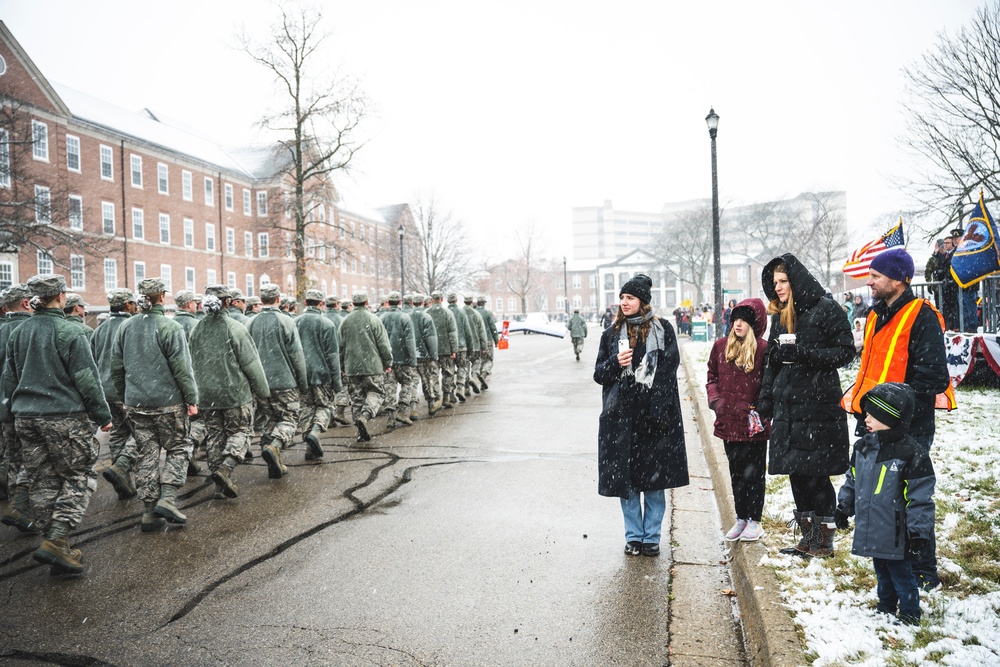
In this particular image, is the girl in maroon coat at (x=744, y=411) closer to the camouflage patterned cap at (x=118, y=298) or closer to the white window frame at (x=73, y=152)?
the camouflage patterned cap at (x=118, y=298)

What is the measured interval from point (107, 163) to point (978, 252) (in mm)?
47260

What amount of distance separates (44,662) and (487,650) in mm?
2298

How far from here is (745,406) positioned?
15.8ft

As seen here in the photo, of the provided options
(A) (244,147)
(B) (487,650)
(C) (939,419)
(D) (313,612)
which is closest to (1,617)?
(D) (313,612)

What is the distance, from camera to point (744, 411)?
4.80m

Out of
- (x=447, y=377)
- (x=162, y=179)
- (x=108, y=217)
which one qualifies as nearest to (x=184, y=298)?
(x=447, y=377)

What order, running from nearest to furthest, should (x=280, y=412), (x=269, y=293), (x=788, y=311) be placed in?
(x=788, y=311) < (x=280, y=412) < (x=269, y=293)

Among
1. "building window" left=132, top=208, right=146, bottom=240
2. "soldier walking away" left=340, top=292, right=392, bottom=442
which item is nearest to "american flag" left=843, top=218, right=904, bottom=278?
"soldier walking away" left=340, top=292, right=392, bottom=442

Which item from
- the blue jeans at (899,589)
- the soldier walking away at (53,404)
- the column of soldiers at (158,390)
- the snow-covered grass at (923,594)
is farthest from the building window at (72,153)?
the blue jeans at (899,589)

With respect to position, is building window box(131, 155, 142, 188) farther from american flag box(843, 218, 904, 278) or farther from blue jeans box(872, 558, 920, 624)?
blue jeans box(872, 558, 920, 624)

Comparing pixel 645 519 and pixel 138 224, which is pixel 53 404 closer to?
pixel 645 519

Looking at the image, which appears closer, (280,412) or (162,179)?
(280,412)

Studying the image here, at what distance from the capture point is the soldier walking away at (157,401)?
5.84 m

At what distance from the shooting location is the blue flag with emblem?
33.4 ft
